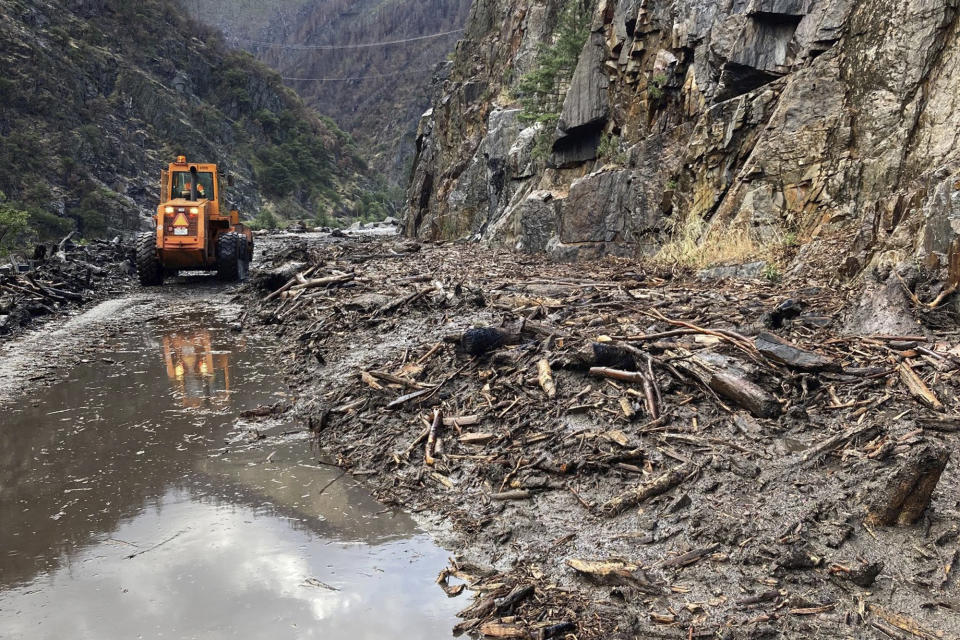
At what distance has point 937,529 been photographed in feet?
10.6

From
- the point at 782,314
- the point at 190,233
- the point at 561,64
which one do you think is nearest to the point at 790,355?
the point at 782,314

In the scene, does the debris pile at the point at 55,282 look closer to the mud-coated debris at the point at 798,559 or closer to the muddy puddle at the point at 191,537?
the muddy puddle at the point at 191,537

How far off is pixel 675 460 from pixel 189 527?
3.34m

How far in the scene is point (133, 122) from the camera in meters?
62.8

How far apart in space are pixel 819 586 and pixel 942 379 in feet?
6.68

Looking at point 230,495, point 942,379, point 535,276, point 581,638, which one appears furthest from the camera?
point 535,276

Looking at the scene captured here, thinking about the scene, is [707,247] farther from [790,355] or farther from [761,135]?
[790,355]

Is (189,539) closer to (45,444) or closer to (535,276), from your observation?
(45,444)

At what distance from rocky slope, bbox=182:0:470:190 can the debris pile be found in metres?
96.9

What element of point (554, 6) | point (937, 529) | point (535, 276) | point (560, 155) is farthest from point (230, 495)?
point (554, 6)

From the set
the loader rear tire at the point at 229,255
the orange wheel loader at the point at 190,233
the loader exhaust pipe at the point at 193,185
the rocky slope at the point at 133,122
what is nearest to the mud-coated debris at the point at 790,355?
the orange wheel loader at the point at 190,233

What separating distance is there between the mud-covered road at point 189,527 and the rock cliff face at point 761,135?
5.24 m

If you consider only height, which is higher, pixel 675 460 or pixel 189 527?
pixel 675 460

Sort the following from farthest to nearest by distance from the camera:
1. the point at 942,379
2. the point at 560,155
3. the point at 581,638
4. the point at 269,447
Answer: the point at 560,155
the point at 269,447
the point at 942,379
the point at 581,638
